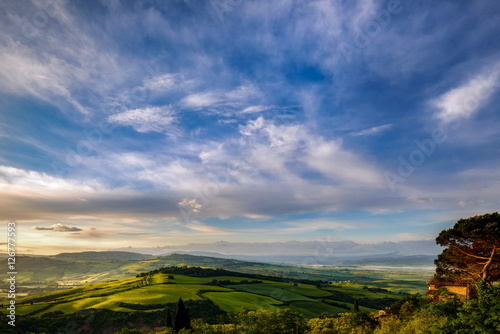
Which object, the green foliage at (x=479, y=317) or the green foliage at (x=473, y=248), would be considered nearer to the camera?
the green foliage at (x=479, y=317)

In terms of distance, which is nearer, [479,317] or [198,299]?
[479,317]

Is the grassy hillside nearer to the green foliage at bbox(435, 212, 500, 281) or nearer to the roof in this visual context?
the roof

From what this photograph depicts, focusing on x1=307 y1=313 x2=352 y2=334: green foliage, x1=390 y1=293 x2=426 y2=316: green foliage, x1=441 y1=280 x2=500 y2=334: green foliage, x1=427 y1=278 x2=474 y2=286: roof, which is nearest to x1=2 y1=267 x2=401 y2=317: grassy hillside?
x1=307 y1=313 x2=352 y2=334: green foliage

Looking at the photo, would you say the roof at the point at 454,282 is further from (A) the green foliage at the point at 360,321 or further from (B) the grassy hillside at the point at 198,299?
(B) the grassy hillside at the point at 198,299

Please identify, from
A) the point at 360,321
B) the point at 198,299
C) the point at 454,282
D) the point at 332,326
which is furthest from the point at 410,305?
the point at 198,299

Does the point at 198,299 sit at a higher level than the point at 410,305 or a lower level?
lower

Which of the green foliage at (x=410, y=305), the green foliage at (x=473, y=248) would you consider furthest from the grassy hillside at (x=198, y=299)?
the green foliage at (x=473, y=248)

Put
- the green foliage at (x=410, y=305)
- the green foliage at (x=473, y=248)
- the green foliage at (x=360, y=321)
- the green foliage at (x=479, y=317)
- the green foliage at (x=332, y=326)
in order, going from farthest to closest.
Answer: the green foliage at (x=360, y=321) < the green foliage at (x=410, y=305) < the green foliage at (x=332, y=326) < the green foliage at (x=473, y=248) < the green foliage at (x=479, y=317)

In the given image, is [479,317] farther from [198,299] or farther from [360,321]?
[198,299]

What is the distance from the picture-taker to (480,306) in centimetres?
2048

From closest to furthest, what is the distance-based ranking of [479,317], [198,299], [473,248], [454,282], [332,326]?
[479,317] < [473,248] < [454,282] < [332,326] < [198,299]

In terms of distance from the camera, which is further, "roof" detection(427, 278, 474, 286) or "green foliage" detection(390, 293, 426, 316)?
"green foliage" detection(390, 293, 426, 316)

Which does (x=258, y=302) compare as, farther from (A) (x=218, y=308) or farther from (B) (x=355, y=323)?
(B) (x=355, y=323)

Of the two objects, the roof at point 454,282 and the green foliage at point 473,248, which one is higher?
the green foliage at point 473,248
